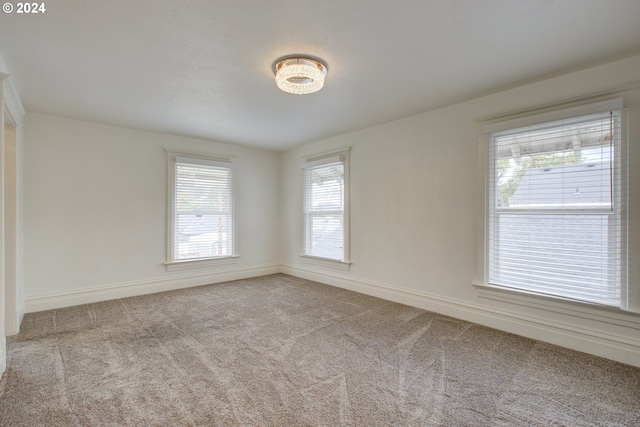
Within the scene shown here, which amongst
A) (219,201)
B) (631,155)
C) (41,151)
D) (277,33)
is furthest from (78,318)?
(631,155)

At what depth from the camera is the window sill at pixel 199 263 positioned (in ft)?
15.1

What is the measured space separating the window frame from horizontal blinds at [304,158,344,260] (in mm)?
2108

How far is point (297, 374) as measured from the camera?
7.18 ft

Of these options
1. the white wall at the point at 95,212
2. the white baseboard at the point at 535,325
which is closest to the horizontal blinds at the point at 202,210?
the white wall at the point at 95,212

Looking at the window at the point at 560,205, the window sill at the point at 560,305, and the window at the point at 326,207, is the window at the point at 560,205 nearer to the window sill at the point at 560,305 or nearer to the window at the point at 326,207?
the window sill at the point at 560,305

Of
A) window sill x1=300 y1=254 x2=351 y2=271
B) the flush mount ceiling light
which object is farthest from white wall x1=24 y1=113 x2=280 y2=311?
the flush mount ceiling light

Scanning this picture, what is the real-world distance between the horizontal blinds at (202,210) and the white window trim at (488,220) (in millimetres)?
3918

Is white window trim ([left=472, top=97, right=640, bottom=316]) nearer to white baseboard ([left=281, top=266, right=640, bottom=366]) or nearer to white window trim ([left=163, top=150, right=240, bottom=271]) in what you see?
white baseboard ([left=281, top=266, right=640, bottom=366])

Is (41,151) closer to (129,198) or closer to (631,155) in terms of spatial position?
(129,198)

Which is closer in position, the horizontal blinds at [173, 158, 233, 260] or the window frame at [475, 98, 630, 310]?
the window frame at [475, 98, 630, 310]

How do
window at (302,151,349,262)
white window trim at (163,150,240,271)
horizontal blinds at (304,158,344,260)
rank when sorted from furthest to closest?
horizontal blinds at (304,158,344,260), window at (302,151,349,262), white window trim at (163,150,240,271)

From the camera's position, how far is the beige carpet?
69.0 inches

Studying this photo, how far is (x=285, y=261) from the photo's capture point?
5.85 meters

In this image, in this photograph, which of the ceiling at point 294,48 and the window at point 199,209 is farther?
the window at point 199,209
